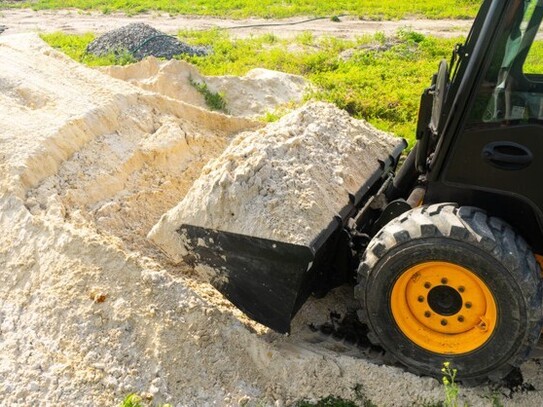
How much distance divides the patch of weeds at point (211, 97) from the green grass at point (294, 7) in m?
9.16

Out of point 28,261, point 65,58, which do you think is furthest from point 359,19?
point 28,261

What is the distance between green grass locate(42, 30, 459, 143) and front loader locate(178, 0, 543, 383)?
4.01 meters

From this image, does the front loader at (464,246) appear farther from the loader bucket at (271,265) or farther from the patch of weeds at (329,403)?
the patch of weeds at (329,403)

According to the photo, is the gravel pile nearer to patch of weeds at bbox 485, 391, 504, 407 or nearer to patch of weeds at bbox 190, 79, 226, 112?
A: patch of weeds at bbox 190, 79, 226, 112

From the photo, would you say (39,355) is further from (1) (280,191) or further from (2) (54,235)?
(1) (280,191)

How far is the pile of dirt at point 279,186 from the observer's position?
3.82 m

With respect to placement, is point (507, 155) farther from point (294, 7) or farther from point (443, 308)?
point (294, 7)

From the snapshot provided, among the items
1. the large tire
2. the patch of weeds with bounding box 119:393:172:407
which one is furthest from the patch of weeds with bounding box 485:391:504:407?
the patch of weeds with bounding box 119:393:172:407

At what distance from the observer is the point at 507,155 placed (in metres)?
3.36

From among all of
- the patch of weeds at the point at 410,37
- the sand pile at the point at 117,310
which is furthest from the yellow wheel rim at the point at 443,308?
the patch of weeds at the point at 410,37

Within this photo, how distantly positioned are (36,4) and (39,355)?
2041 centimetres

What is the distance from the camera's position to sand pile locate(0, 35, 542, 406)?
3.76 metres

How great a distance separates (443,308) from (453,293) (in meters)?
0.12

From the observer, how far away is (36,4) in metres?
21.3
